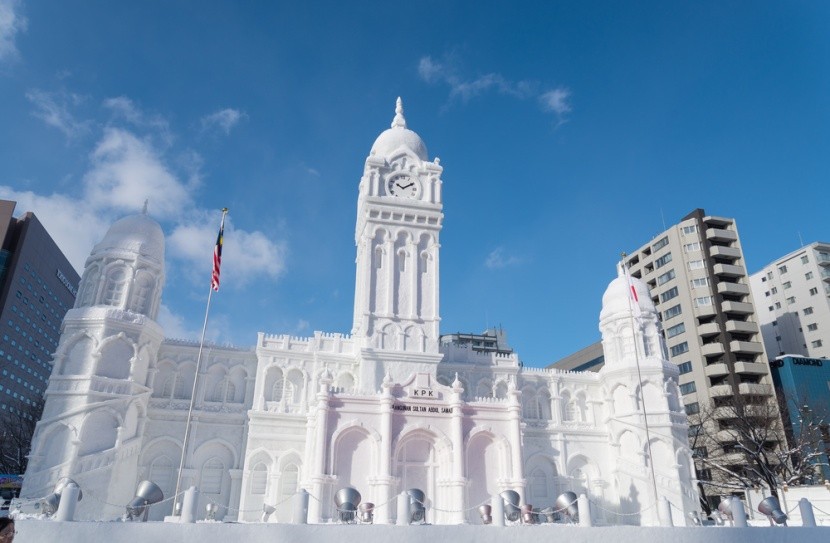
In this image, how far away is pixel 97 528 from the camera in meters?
18.2

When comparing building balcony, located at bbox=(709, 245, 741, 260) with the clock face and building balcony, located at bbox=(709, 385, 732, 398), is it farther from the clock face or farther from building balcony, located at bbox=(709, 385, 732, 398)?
the clock face

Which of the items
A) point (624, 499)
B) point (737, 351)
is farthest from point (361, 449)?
point (737, 351)

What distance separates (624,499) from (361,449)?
21.9m

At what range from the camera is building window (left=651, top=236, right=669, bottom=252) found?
81.3 metres

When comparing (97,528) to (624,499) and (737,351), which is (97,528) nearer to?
(624,499)

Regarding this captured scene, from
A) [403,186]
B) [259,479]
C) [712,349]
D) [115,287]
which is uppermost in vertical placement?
[403,186]

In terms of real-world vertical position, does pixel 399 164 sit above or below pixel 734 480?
above

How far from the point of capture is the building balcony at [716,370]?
229 feet

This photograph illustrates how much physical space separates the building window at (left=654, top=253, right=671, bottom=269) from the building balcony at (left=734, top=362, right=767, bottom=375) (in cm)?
1711

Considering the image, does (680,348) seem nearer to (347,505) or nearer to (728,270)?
(728,270)

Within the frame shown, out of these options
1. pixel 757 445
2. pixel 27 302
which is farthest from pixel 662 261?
pixel 27 302

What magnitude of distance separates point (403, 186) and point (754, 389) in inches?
1965

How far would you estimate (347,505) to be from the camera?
27.1 m

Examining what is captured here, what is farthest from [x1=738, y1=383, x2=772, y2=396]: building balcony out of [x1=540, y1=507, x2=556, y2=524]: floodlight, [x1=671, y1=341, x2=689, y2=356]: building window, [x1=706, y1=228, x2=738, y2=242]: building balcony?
[x1=540, y1=507, x2=556, y2=524]: floodlight
